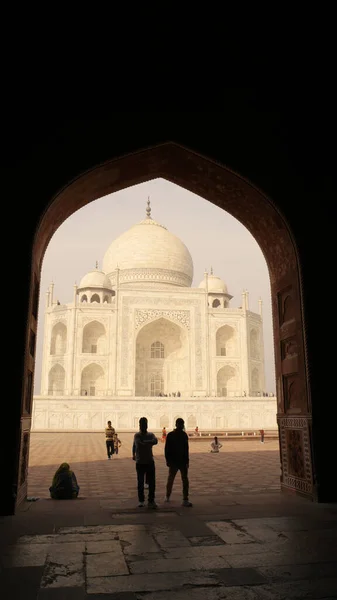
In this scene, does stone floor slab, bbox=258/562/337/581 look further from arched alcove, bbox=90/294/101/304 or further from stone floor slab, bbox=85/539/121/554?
arched alcove, bbox=90/294/101/304

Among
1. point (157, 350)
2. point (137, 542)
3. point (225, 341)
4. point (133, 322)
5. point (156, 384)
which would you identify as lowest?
point (137, 542)

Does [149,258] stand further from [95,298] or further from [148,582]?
[148,582]

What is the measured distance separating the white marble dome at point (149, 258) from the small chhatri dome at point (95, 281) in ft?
3.39

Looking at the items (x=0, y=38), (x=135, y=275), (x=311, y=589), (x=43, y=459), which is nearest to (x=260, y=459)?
(x=43, y=459)

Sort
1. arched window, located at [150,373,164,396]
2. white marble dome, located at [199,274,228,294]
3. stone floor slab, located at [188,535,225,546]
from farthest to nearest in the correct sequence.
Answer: white marble dome, located at [199,274,228,294] → arched window, located at [150,373,164,396] → stone floor slab, located at [188,535,225,546]

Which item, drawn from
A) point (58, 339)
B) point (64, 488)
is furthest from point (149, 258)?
point (64, 488)

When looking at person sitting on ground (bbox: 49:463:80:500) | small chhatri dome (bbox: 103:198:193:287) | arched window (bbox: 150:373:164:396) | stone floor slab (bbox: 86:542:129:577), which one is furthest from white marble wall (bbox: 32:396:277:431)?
stone floor slab (bbox: 86:542:129:577)

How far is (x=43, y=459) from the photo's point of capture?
32.7ft

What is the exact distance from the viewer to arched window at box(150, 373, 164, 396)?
29547mm

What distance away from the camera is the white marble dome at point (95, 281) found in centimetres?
3142

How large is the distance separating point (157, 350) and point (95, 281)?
20.7ft

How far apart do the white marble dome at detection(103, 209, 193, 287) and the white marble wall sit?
11.3 meters

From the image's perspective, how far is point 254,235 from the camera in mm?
6203

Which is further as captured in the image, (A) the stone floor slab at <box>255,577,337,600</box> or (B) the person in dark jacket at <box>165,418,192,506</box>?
(B) the person in dark jacket at <box>165,418,192,506</box>
